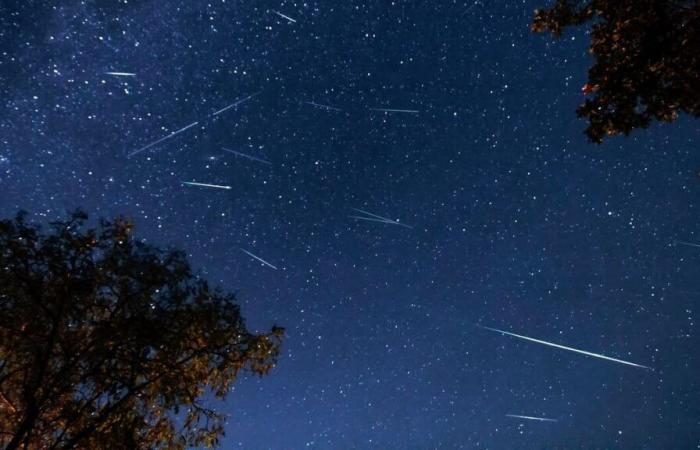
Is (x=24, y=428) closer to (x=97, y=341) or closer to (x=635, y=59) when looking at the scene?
(x=97, y=341)

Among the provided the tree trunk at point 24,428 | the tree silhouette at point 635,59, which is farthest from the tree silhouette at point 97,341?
the tree silhouette at point 635,59

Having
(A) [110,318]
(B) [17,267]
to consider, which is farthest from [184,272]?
(B) [17,267]

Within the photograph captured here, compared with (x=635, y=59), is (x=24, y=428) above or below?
below

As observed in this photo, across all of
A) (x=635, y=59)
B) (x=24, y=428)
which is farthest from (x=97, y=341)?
(x=635, y=59)

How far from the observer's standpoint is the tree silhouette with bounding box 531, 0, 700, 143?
721 centimetres

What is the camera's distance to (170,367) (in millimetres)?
9086

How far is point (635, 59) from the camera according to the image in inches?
305

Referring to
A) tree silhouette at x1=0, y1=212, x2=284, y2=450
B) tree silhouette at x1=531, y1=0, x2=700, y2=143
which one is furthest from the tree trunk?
tree silhouette at x1=531, y1=0, x2=700, y2=143

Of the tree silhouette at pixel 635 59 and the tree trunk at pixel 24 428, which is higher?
the tree silhouette at pixel 635 59

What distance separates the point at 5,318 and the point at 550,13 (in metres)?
11.7

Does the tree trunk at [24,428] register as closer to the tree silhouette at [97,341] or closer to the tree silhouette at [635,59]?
the tree silhouette at [97,341]

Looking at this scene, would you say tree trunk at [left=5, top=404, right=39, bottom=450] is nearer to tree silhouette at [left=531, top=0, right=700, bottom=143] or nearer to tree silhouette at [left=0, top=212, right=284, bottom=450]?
tree silhouette at [left=0, top=212, right=284, bottom=450]

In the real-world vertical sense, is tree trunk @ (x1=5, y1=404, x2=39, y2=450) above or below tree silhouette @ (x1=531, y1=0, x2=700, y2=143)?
below

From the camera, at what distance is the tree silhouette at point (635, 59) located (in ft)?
23.7
